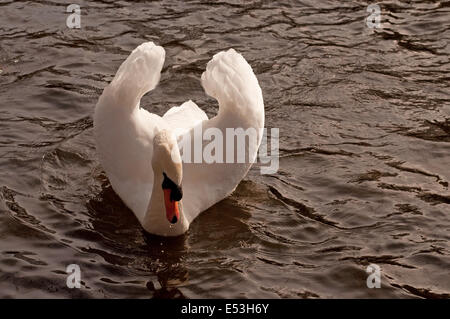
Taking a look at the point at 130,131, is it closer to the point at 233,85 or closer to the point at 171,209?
the point at 171,209

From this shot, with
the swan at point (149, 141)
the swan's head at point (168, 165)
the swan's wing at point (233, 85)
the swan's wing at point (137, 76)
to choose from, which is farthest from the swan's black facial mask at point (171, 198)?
the swan's wing at point (233, 85)

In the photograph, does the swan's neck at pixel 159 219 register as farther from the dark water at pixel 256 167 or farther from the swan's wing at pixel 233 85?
the swan's wing at pixel 233 85

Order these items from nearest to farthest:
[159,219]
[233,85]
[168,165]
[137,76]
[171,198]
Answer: [168,165] < [171,198] < [159,219] < [137,76] < [233,85]

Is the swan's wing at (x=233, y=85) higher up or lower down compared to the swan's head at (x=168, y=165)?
higher up

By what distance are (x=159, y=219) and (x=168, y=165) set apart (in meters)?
0.62

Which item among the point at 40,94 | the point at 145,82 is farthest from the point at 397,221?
the point at 40,94

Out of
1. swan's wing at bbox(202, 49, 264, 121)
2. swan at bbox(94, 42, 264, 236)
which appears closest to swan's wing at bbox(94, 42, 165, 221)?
swan at bbox(94, 42, 264, 236)

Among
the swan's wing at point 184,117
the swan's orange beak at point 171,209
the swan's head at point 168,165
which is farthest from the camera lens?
the swan's wing at point 184,117

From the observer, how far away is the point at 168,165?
25.7 ft

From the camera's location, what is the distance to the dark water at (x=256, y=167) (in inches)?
310

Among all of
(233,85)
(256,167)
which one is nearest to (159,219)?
(233,85)
